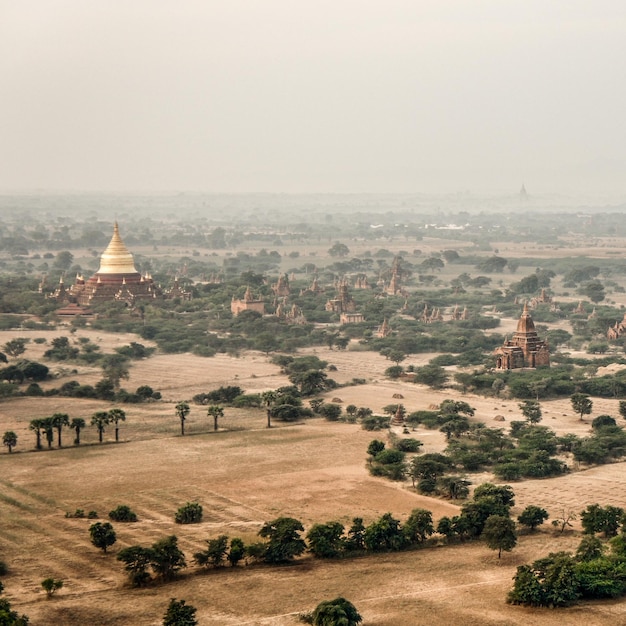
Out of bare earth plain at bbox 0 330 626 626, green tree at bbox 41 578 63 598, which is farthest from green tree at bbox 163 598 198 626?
green tree at bbox 41 578 63 598

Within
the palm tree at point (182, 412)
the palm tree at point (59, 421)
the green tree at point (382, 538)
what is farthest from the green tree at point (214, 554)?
the palm tree at point (182, 412)

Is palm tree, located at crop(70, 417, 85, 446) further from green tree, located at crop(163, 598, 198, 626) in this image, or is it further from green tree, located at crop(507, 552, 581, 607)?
green tree, located at crop(507, 552, 581, 607)

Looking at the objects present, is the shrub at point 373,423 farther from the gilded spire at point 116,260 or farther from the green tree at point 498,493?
the gilded spire at point 116,260

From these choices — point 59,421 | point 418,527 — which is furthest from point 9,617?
point 59,421

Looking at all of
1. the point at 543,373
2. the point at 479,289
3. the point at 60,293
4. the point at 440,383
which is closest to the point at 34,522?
the point at 440,383

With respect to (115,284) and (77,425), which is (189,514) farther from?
(115,284)

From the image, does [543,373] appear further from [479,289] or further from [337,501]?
[479,289]
